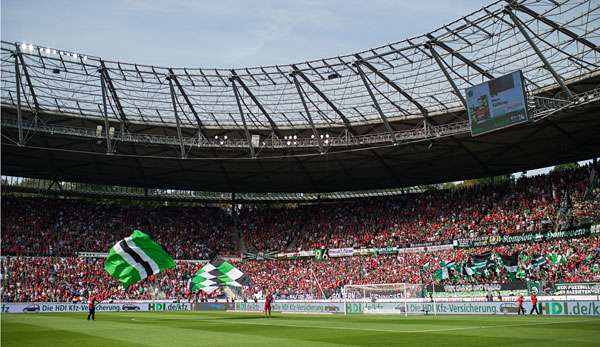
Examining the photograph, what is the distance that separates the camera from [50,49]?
46.3 metres

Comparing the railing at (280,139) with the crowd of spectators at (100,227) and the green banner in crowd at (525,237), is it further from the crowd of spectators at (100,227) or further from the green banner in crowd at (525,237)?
the crowd of spectators at (100,227)

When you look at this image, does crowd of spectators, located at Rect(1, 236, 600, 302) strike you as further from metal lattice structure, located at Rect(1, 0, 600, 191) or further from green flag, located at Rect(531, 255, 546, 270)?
metal lattice structure, located at Rect(1, 0, 600, 191)

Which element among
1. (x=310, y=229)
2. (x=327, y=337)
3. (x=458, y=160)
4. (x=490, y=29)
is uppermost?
(x=490, y=29)

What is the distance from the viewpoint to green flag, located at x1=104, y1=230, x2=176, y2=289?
30672mm

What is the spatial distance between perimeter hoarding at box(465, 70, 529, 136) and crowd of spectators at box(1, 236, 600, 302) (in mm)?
11031

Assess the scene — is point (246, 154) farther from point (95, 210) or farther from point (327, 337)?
point (327, 337)

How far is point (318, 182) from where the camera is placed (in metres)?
69.8

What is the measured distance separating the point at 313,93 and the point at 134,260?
25991mm

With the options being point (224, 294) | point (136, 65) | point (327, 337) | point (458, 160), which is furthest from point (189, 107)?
point (327, 337)

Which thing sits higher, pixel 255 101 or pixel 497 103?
pixel 255 101

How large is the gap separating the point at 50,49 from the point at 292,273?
32.4 metres

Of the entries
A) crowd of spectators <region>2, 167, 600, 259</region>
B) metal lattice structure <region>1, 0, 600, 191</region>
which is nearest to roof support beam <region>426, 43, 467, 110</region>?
metal lattice structure <region>1, 0, 600, 191</region>

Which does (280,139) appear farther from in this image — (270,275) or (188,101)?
(270,275)

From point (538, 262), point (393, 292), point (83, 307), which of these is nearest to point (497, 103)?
point (538, 262)
